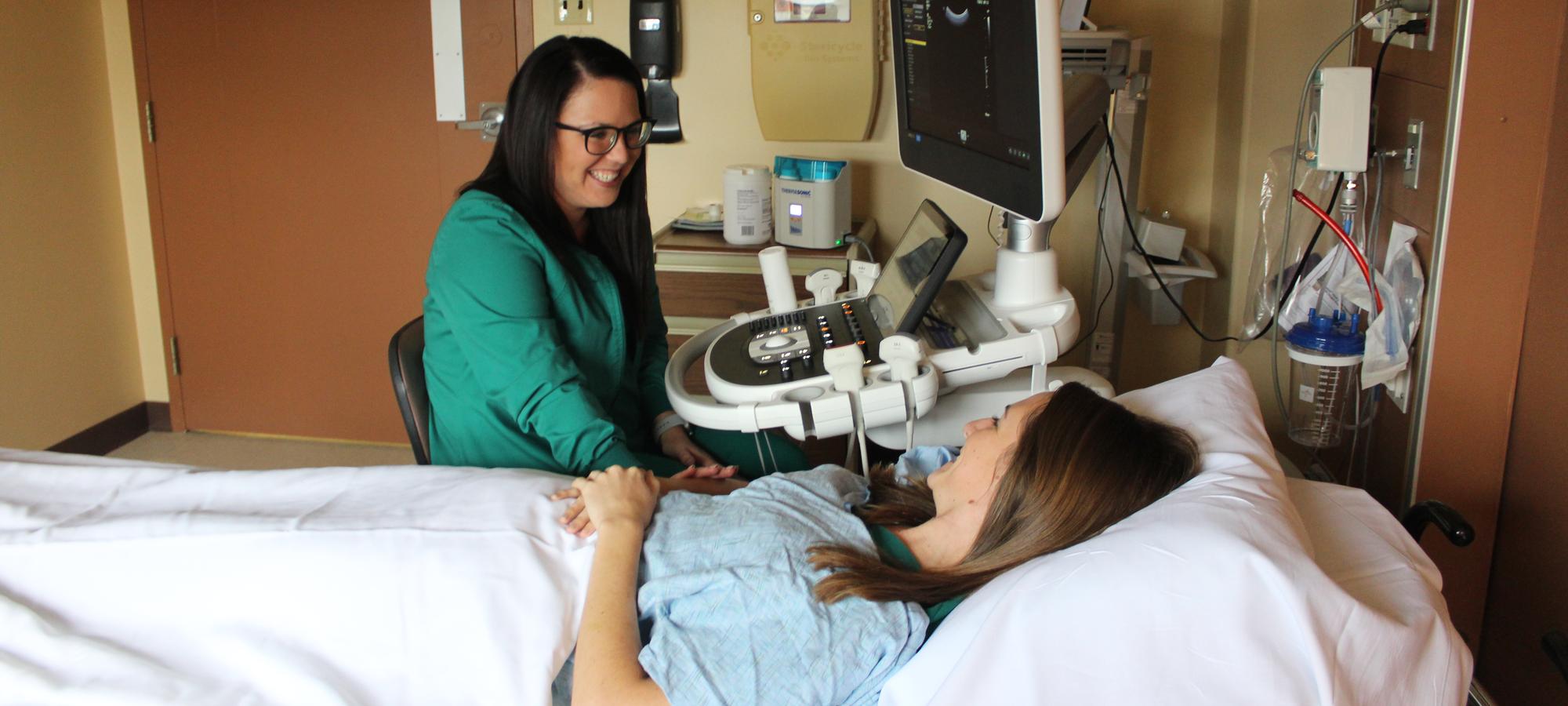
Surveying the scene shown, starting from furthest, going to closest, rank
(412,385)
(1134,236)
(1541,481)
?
(1134,236) → (412,385) → (1541,481)

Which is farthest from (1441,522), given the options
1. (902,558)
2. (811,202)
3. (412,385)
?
(811,202)

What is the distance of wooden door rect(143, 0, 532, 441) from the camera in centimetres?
315

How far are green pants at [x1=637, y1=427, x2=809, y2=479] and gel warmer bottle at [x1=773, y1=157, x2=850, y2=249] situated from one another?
774 mm

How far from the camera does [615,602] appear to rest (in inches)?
48.9

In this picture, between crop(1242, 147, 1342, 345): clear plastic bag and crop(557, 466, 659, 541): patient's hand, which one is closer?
crop(557, 466, 659, 541): patient's hand

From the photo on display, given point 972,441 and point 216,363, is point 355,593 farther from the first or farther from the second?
point 216,363

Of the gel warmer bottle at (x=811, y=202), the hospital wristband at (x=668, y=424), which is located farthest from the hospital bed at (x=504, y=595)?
the gel warmer bottle at (x=811, y=202)

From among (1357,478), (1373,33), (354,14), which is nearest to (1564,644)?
(1357,478)

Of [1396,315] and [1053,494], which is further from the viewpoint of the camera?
[1396,315]

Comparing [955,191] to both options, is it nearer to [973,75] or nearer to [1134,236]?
[1134,236]

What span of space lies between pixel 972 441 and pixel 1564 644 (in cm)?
61

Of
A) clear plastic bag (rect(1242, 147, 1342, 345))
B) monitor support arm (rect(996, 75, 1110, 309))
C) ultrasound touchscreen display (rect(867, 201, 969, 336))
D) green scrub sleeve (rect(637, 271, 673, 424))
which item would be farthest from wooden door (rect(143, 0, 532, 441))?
clear plastic bag (rect(1242, 147, 1342, 345))

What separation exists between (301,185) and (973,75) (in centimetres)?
227

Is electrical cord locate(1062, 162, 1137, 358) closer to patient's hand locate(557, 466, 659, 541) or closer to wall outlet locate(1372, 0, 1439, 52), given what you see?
wall outlet locate(1372, 0, 1439, 52)
